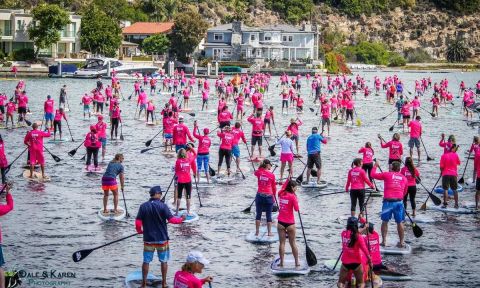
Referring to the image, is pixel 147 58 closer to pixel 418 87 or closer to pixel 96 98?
pixel 418 87

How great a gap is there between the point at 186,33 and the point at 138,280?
121906mm

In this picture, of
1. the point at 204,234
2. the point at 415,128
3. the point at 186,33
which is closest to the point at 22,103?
the point at 415,128

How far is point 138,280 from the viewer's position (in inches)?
658

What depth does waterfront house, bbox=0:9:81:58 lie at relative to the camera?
372 ft

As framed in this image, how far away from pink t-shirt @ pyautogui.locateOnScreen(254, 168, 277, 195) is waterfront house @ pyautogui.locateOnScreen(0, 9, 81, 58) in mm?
100501

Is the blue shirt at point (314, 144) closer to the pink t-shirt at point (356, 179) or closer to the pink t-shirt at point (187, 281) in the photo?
the pink t-shirt at point (356, 179)

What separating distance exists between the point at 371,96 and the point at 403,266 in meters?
69.7

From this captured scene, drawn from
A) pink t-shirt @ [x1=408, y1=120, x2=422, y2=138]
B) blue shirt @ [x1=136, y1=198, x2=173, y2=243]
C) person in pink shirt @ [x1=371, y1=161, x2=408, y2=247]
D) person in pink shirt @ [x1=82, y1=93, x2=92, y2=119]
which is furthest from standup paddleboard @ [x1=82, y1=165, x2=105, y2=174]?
person in pink shirt @ [x1=82, y1=93, x2=92, y2=119]

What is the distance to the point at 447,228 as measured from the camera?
A: 22.2m

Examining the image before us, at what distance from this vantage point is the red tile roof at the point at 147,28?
14493 cm

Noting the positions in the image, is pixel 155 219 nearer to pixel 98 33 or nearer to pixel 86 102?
pixel 86 102

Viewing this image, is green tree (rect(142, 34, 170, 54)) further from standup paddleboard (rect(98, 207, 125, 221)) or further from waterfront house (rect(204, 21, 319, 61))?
standup paddleboard (rect(98, 207, 125, 221))

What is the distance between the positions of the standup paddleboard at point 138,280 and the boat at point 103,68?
87.3 meters

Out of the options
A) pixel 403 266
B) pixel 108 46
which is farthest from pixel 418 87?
pixel 403 266
